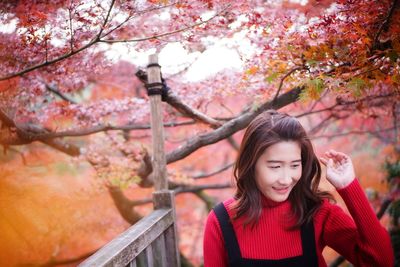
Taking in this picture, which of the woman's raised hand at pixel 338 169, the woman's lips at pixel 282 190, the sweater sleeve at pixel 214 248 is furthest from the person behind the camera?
the sweater sleeve at pixel 214 248

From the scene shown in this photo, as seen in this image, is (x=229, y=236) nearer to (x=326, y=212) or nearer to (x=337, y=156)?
(x=326, y=212)

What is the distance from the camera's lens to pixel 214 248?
2.26m

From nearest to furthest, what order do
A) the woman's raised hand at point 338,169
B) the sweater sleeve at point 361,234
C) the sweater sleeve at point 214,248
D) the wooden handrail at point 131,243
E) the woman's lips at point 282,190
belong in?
the wooden handrail at point 131,243 < the sweater sleeve at point 361,234 < the woman's raised hand at point 338,169 < the woman's lips at point 282,190 < the sweater sleeve at point 214,248

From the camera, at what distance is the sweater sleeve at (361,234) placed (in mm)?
1904

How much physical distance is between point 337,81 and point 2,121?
12.6ft

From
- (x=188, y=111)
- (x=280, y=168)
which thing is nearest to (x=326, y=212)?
(x=280, y=168)

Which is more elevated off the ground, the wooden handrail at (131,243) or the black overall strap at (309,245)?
the wooden handrail at (131,243)

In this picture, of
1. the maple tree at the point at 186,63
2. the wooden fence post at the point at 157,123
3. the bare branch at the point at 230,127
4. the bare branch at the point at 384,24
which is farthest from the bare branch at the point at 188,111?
the bare branch at the point at 384,24

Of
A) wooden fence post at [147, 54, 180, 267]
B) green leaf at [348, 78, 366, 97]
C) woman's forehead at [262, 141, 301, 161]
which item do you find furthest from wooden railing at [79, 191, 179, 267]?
green leaf at [348, 78, 366, 97]

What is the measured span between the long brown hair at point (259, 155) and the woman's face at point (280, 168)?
39mm

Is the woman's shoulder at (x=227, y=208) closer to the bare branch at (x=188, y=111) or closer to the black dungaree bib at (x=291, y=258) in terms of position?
the black dungaree bib at (x=291, y=258)

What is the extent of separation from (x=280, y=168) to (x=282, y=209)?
35 centimetres

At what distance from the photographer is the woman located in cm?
208

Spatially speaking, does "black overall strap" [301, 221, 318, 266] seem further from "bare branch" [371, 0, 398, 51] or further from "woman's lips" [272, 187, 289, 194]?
"bare branch" [371, 0, 398, 51]
